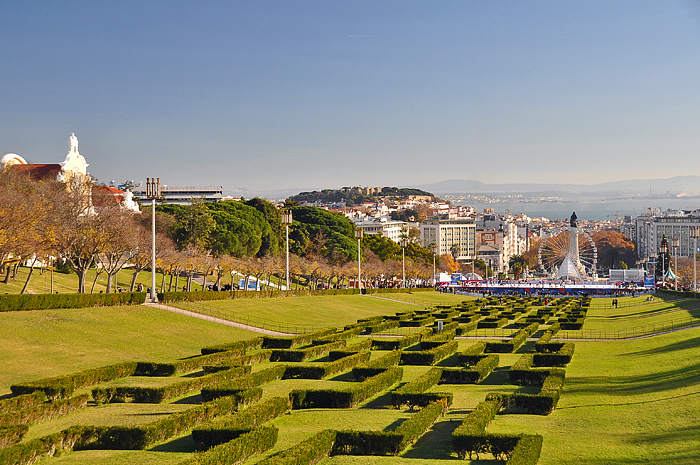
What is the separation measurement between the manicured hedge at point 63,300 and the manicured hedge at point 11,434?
18.6 metres

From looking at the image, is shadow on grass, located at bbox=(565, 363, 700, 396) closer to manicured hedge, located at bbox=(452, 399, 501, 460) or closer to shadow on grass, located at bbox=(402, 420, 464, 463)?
shadow on grass, located at bbox=(402, 420, 464, 463)

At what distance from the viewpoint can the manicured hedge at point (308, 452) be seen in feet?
44.4

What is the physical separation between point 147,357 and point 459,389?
1427cm

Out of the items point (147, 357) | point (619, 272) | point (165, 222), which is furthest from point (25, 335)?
point (619, 272)

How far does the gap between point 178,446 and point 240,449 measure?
251cm

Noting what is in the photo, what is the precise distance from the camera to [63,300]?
35906mm

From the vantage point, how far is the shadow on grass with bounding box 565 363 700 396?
75.7ft

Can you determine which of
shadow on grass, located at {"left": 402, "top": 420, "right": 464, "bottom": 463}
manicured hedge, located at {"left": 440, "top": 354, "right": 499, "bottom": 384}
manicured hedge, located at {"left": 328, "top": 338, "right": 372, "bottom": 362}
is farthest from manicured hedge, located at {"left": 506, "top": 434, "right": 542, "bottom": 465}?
manicured hedge, located at {"left": 328, "top": 338, "right": 372, "bottom": 362}

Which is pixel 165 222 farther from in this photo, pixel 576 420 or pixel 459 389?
pixel 576 420

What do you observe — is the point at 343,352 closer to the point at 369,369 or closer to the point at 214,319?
the point at 369,369

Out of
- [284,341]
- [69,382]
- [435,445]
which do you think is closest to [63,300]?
[284,341]

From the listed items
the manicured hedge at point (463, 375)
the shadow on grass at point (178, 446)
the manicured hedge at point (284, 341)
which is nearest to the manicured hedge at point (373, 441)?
the shadow on grass at point (178, 446)

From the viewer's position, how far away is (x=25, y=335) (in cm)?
2944

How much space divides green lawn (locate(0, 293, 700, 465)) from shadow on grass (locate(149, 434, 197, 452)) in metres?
0.02
